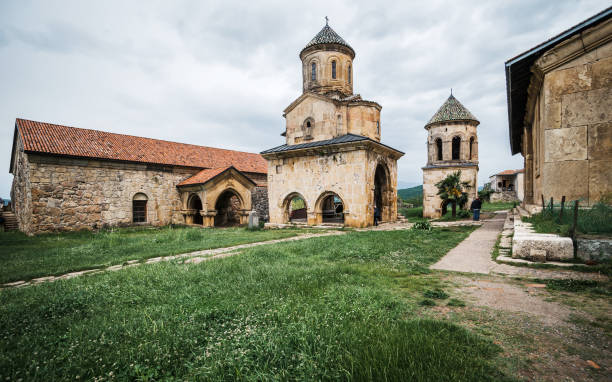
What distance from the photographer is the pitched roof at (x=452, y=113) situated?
20.5m

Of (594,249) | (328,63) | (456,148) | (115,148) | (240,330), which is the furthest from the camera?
(456,148)

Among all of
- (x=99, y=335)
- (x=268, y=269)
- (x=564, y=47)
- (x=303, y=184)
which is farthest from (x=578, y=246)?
(x=303, y=184)

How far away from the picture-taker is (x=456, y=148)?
21.1 m

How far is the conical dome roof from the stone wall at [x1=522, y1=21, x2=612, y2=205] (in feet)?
41.0

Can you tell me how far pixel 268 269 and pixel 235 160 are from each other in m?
20.1

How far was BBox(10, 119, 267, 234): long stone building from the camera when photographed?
46.9 feet

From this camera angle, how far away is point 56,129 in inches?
647

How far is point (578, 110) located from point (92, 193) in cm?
2107

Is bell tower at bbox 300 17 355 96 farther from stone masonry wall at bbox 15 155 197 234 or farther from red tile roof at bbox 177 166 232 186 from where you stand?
stone masonry wall at bbox 15 155 197 234

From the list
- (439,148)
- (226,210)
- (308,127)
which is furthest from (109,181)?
(439,148)

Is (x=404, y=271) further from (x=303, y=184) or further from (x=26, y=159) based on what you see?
(x=26, y=159)

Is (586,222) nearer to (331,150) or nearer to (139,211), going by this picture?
(331,150)

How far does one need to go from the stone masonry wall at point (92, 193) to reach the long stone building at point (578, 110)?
19.8 metres

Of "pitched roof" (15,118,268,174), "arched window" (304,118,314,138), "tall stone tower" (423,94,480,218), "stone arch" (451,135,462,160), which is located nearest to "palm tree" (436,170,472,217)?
"tall stone tower" (423,94,480,218)
